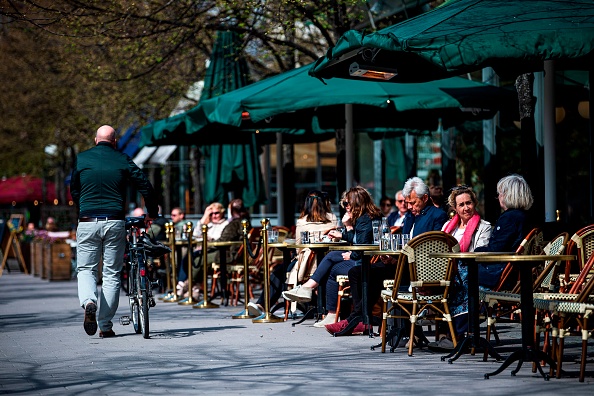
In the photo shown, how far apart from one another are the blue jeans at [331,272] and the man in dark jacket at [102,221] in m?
1.99

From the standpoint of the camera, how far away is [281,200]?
63.5ft

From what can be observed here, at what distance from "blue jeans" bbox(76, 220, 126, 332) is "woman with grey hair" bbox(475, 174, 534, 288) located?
3.64m

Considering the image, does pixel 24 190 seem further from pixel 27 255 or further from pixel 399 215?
pixel 399 215

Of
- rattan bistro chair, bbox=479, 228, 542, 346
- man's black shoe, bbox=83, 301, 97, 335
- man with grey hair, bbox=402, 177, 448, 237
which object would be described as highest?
man with grey hair, bbox=402, 177, 448, 237

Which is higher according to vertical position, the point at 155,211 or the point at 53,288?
the point at 155,211

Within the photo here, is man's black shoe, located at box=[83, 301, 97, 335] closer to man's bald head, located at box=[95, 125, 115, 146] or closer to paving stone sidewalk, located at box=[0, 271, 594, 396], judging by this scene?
paving stone sidewalk, located at box=[0, 271, 594, 396]

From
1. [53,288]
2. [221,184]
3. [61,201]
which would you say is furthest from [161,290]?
[61,201]

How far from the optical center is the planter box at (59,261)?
928 inches

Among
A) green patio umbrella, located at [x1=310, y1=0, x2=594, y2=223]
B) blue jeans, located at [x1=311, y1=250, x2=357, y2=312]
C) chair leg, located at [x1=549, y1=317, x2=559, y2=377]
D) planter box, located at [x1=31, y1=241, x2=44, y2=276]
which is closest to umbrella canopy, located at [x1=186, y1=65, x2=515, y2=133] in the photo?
blue jeans, located at [x1=311, y1=250, x2=357, y2=312]

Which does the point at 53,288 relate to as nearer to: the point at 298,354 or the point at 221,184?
the point at 221,184

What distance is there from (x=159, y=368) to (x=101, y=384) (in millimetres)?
902

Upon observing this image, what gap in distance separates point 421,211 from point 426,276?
65.4 inches

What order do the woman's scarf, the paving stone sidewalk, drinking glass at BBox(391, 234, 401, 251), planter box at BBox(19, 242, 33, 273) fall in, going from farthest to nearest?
1. planter box at BBox(19, 242, 33, 273)
2. drinking glass at BBox(391, 234, 401, 251)
3. the woman's scarf
4. the paving stone sidewalk

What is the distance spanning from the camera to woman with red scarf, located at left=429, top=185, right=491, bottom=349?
31.6 feet
